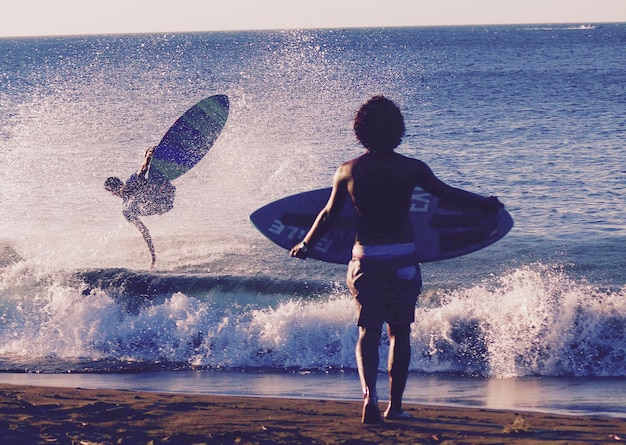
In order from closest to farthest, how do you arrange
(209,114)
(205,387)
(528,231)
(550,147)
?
(205,387) → (209,114) → (528,231) → (550,147)

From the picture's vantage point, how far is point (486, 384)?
8.09 meters

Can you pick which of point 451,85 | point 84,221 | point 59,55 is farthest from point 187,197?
point 59,55

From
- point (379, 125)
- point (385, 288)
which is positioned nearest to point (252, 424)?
point (385, 288)

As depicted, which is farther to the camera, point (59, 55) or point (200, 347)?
point (59, 55)

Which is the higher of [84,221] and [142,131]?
[142,131]

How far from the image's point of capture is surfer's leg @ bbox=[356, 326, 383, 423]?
201 inches

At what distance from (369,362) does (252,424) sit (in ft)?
2.77

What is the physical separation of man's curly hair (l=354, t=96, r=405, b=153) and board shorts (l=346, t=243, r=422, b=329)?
2.01 feet

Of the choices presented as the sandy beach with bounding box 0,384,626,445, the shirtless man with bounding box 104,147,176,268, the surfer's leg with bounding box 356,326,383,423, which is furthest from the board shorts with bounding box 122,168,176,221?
the surfer's leg with bounding box 356,326,383,423

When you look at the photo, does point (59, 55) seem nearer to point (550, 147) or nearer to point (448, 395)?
point (550, 147)

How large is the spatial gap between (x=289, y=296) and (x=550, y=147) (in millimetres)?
13933

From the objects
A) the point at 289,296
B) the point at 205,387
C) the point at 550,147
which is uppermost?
the point at 550,147

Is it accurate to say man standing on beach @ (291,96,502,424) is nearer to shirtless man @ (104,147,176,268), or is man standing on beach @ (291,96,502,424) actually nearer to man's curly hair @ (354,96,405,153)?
man's curly hair @ (354,96,405,153)

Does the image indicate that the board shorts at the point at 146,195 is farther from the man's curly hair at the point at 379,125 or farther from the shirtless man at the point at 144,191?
the man's curly hair at the point at 379,125
